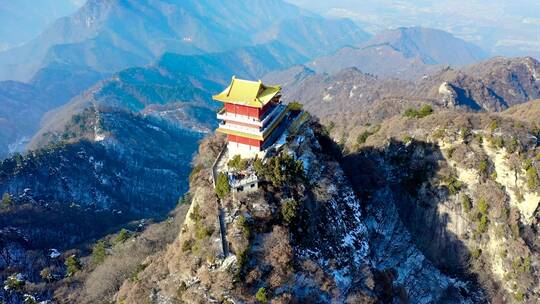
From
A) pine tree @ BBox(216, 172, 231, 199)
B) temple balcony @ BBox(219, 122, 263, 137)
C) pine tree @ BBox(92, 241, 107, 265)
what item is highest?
temple balcony @ BBox(219, 122, 263, 137)

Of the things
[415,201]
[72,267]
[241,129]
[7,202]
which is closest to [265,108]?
[241,129]

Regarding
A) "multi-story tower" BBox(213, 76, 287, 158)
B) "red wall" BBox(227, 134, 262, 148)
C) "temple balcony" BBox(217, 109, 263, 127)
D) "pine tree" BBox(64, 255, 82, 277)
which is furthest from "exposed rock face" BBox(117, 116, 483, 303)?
"pine tree" BBox(64, 255, 82, 277)

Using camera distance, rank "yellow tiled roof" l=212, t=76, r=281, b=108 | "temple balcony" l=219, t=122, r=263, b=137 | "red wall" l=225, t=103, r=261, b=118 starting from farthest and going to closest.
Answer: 1. "temple balcony" l=219, t=122, r=263, b=137
2. "red wall" l=225, t=103, r=261, b=118
3. "yellow tiled roof" l=212, t=76, r=281, b=108

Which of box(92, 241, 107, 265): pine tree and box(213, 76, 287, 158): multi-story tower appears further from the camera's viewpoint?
box(92, 241, 107, 265): pine tree

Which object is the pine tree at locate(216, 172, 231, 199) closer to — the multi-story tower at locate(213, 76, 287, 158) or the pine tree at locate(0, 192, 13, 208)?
the multi-story tower at locate(213, 76, 287, 158)

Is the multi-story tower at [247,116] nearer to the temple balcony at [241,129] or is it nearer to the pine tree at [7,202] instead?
the temple balcony at [241,129]

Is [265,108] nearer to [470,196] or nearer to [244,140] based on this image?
[244,140]

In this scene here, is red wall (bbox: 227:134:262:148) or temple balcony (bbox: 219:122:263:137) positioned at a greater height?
temple balcony (bbox: 219:122:263:137)

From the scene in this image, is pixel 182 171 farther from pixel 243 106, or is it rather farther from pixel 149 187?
pixel 243 106

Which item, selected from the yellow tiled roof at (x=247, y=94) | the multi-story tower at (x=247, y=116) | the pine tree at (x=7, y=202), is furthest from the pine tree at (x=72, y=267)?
the yellow tiled roof at (x=247, y=94)
